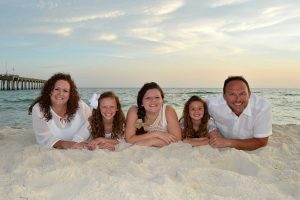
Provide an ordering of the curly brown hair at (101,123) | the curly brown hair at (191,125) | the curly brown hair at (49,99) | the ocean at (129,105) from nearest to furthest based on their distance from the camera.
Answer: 1. the curly brown hair at (49,99)
2. the curly brown hair at (101,123)
3. the curly brown hair at (191,125)
4. the ocean at (129,105)

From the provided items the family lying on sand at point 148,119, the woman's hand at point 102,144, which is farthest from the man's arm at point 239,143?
the woman's hand at point 102,144

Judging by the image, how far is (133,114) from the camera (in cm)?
480

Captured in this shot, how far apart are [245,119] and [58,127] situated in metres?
2.74

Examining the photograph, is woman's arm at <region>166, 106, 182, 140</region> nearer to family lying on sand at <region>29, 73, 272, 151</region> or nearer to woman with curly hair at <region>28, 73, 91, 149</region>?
family lying on sand at <region>29, 73, 272, 151</region>

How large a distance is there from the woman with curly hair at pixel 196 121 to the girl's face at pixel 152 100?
1.81 ft

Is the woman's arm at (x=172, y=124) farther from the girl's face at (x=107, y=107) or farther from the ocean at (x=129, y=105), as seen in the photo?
the ocean at (x=129, y=105)

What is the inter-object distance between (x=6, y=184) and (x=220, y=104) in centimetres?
317

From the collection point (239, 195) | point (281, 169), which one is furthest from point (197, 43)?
point (239, 195)

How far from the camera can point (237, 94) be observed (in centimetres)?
459

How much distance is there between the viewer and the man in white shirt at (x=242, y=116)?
457cm

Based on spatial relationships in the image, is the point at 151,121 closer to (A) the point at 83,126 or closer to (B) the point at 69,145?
(A) the point at 83,126

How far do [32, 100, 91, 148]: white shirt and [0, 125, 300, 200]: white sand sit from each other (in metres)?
0.28

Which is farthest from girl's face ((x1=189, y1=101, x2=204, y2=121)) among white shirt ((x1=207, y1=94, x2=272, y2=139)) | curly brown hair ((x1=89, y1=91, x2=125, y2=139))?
curly brown hair ((x1=89, y1=91, x2=125, y2=139))

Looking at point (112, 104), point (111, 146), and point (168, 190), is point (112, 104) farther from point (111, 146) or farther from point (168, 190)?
point (168, 190)
